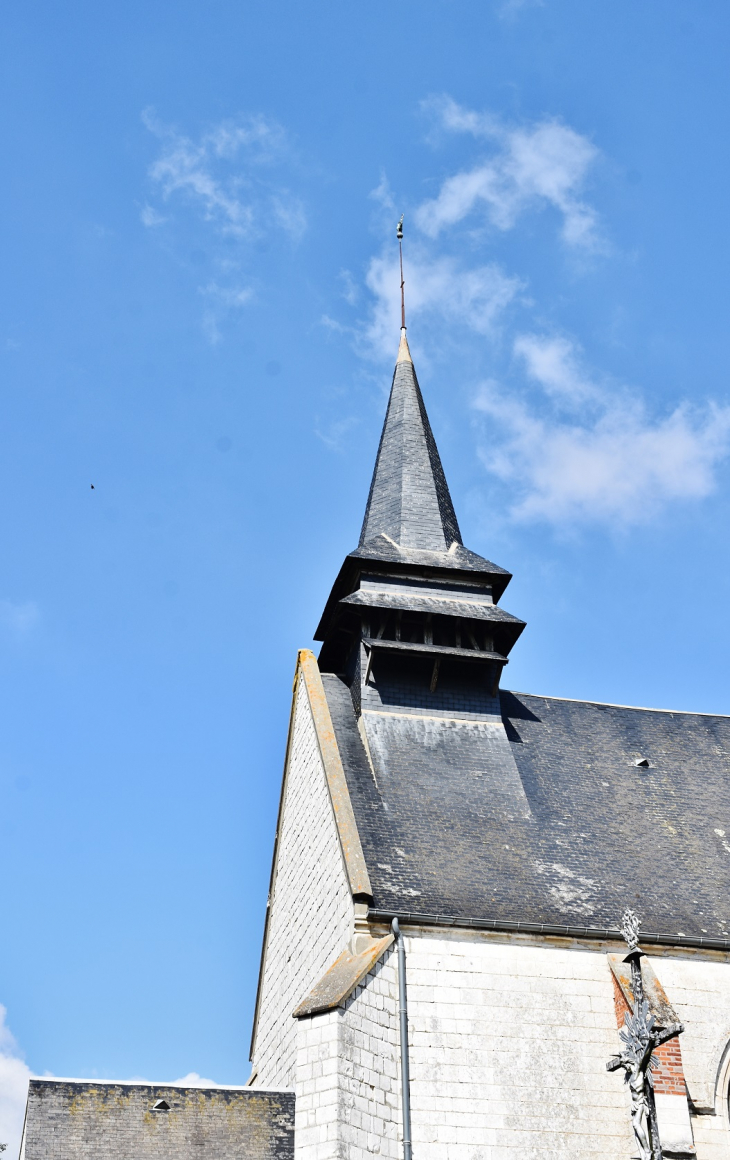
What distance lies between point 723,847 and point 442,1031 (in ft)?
20.7

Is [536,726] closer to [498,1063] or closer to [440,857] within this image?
[440,857]

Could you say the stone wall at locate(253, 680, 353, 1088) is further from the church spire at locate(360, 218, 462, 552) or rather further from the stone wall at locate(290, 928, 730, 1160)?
the church spire at locate(360, 218, 462, 552)

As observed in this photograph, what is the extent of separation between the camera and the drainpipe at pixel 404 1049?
43.7 ft

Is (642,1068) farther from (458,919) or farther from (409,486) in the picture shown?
(409,486)

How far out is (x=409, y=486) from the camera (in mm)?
23031

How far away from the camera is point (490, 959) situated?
14867mm

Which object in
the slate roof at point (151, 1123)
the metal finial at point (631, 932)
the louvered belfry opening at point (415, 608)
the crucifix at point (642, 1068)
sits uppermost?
the louvered belfry opening at point (415, 608)

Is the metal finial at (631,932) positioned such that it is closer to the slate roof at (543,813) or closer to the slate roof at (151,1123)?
the slate roof at (543,813)

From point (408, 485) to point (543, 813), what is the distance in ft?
25.3

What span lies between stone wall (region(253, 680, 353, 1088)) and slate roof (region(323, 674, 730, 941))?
54 cm

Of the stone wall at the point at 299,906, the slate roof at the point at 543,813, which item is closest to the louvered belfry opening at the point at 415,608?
the slate roof at the point at 543,813

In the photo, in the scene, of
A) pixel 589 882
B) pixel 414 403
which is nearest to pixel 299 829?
pixel 589 882

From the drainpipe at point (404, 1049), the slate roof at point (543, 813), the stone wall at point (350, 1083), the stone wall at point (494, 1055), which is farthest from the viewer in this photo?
the slate roof at point (543, 813)

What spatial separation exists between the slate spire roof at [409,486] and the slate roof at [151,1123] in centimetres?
1004
